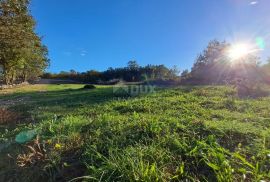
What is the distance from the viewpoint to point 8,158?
10.2 feet

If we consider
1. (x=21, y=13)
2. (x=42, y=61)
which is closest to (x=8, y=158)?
(x=21, y=13)

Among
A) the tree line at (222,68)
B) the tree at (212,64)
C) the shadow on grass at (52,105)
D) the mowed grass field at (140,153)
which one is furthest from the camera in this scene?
the tree at (212,64)

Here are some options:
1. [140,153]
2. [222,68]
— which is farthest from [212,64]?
[140,153]

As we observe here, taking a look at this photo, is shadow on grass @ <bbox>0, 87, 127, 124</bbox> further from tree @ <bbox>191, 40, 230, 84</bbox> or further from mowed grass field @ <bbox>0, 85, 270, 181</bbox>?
tree @ <bbox>191, 40, 230, 84</bbox>

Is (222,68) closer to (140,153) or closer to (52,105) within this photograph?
(52,105)

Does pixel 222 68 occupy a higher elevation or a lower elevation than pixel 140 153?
higher

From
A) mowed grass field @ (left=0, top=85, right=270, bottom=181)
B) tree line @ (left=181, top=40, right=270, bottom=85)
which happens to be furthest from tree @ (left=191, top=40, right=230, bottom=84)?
mowed grass field @ (left=0, top=85, right=270, bottom=181)

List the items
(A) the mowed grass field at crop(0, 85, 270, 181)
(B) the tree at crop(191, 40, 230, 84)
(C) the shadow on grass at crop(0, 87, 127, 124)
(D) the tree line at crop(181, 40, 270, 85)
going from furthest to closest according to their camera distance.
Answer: (B) the tree at crop(191, 40, 230, 84), (D) the tree line at crop(181, 40, 270, 85), (C) the shadow on grass at crop(0, 87, 127, 124), (A) the mowed grass field at crop(0, 85, 270, 181)

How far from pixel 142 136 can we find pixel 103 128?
0.75m

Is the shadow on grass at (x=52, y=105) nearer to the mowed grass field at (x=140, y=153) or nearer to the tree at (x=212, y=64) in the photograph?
the mowed grass field at (x=140, y=153)

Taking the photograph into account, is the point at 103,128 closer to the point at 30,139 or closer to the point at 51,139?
the point at 51,139

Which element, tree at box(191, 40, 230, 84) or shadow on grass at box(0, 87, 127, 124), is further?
tree at box(191, 40, 230, 84)

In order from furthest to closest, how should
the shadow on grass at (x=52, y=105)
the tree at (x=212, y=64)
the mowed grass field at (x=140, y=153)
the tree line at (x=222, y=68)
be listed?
the tree at (x=212, y=64)
the tree line at (x=222, y=68)
the shadow on grass at (x=52, y=105)
the mowed grass field at (x=140, y=153)

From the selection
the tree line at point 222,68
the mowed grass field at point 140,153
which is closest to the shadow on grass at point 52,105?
the mowed grass field at point 140,153
